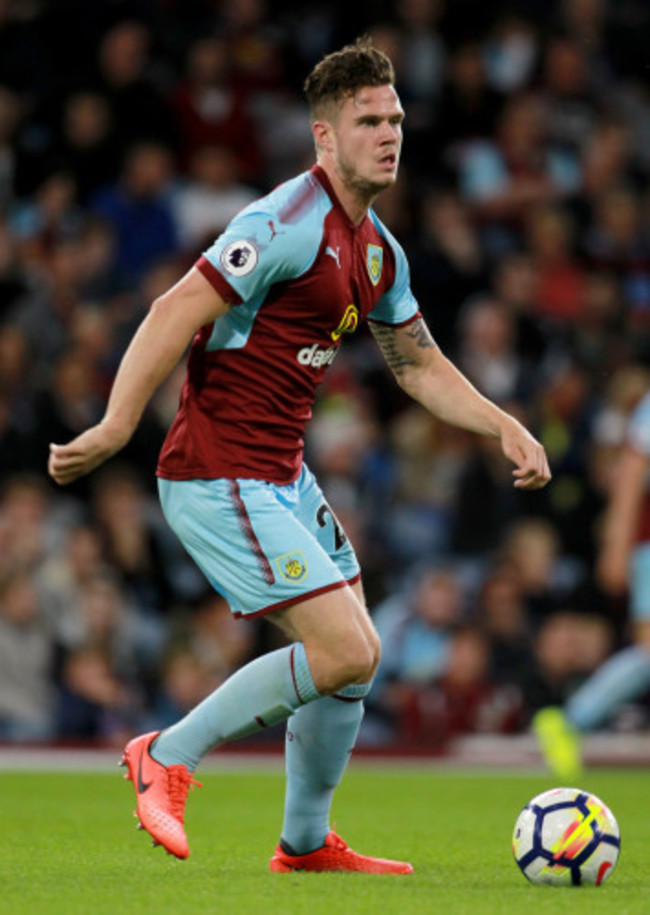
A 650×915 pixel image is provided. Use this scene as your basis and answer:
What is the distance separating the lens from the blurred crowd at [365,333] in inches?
423

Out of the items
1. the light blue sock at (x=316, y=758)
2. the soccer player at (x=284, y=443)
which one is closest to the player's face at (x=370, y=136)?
the soccer player at (x=284, y=443)

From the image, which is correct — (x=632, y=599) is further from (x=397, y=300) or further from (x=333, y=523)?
(x=333, y=523)

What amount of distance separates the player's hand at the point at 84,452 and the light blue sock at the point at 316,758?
106 centimetres

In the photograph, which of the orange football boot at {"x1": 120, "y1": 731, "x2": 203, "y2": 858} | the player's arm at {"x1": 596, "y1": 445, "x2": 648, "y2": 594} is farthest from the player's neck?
the player's arm at {"x1": 596, "y1": 445, "x2": 648, "y2": 594}

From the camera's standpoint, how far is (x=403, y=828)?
696cm

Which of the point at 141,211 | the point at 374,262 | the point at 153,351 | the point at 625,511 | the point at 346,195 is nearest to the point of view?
the point at 153,351

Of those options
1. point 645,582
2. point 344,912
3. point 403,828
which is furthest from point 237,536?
point 645,582

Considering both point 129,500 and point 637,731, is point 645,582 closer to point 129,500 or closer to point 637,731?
point 637,731

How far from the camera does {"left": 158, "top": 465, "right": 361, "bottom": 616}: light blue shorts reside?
492 centimetres

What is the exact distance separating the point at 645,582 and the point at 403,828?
2325mm

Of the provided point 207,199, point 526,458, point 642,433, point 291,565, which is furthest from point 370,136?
point 207,199

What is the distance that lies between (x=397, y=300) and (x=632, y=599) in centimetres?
395

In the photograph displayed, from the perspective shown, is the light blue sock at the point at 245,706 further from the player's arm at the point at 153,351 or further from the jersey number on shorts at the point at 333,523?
the player's arm at the point at 153,351

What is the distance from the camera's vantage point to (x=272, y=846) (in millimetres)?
6230
